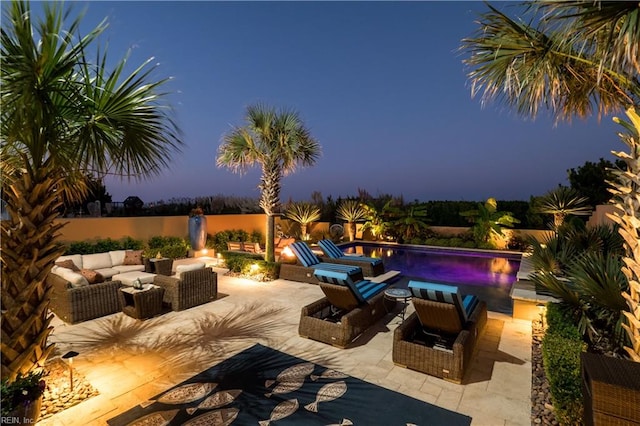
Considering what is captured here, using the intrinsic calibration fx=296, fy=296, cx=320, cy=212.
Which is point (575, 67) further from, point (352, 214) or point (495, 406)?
point (352, 214)

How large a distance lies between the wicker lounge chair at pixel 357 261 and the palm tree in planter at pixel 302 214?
558 centimetres

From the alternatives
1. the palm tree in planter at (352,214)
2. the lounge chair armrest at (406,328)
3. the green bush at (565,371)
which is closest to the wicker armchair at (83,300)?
the lounge chair armrest at (406,328)

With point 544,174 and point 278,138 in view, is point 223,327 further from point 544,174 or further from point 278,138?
point 544,174

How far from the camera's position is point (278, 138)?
9977 mm

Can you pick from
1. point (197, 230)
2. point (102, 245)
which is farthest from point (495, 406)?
point (197, 230)

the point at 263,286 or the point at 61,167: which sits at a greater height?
the point at 61,167

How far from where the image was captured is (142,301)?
19.9ft

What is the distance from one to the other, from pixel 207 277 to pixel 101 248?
17.4ft

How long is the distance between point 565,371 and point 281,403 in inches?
117

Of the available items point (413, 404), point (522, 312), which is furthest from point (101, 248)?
point (522, 312)

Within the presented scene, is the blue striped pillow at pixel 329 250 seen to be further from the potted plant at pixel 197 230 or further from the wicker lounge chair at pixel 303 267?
the potted plant at pixel 197 230

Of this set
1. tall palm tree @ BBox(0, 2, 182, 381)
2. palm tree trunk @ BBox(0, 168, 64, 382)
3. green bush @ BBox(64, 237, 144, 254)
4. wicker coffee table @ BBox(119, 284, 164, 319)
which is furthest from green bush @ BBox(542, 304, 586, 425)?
green bush @ BBox(64, 237, 144, 254)

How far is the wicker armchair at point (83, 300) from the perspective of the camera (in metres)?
5.91

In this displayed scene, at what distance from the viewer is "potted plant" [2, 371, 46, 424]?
2589 millimetres
